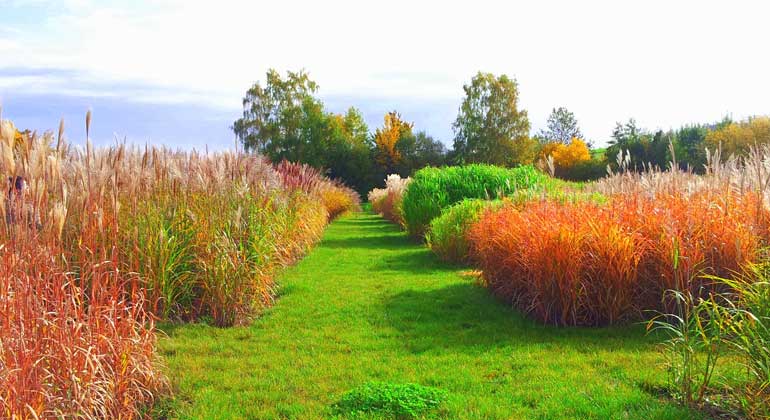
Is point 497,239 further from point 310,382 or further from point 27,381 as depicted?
point 27,381

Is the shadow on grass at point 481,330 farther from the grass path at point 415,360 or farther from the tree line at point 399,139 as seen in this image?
the tree line at point 399,139

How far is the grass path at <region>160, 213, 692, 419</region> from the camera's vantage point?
3.84 meters

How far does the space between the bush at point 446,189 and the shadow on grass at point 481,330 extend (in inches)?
226

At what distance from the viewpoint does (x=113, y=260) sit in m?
4.05

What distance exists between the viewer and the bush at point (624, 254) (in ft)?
17.4

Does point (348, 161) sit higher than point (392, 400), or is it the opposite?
point (348, 161)

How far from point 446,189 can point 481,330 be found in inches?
304

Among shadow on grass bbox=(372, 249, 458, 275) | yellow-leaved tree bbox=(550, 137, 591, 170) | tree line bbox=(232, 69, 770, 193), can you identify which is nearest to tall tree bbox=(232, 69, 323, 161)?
tree line bbox=(232, 69, 770, 193)

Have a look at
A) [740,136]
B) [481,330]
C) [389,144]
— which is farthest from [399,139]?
[481,330]

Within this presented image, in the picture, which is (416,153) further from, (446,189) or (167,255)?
(167,255)

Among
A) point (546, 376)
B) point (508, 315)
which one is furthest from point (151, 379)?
point (508, 315)

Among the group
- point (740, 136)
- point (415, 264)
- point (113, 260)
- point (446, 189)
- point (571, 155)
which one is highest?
point (740, 136)

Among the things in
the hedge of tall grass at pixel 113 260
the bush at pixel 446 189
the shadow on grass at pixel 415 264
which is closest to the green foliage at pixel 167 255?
the hedge of tall grass at pixel 113 260

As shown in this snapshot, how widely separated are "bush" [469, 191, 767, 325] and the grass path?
265 mm
